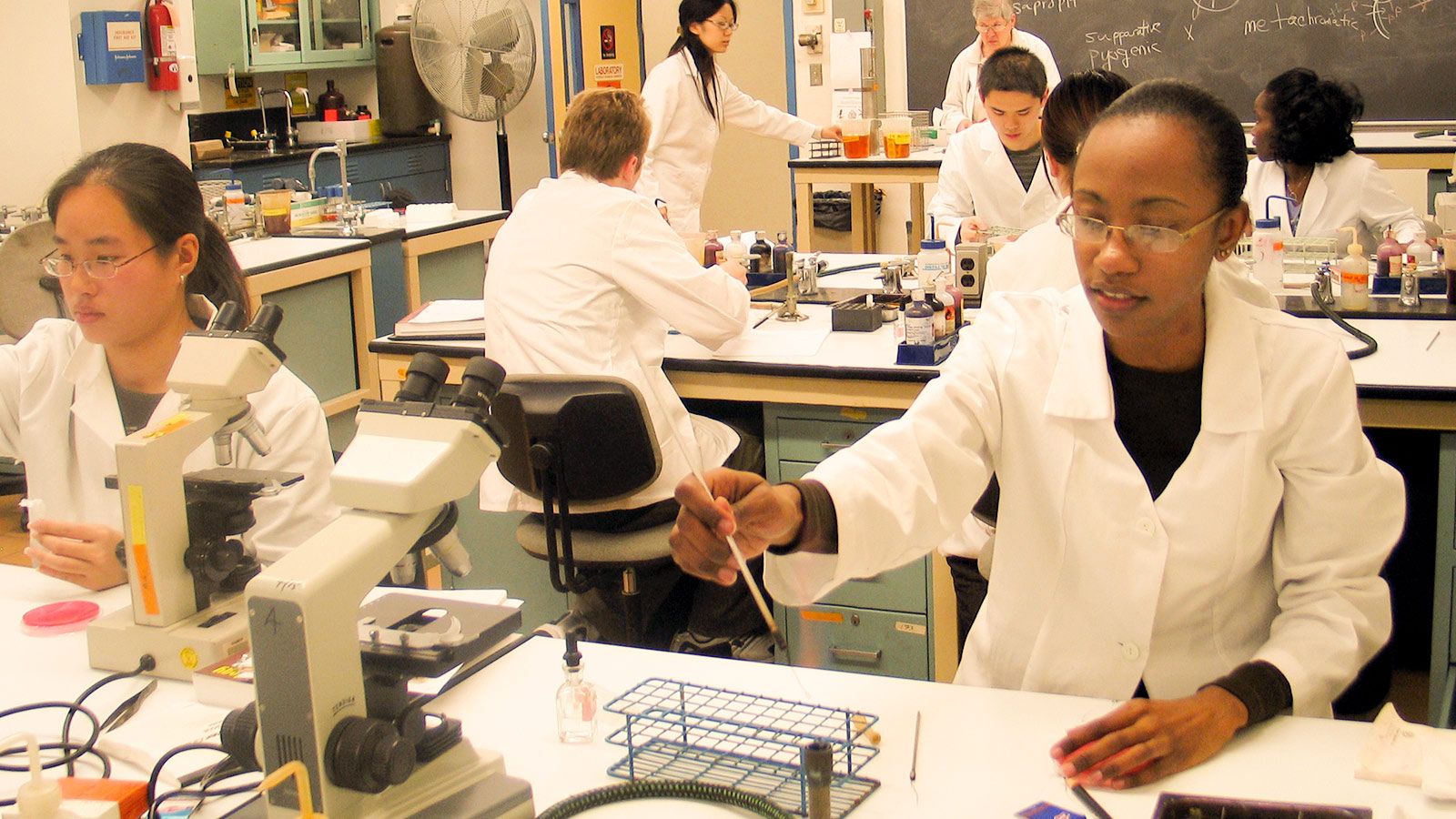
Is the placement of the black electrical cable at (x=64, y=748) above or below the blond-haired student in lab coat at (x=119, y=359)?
below

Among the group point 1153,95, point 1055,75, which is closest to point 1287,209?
point 1055,75

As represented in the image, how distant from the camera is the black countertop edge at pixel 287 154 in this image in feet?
20.7

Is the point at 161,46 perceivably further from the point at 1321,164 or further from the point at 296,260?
the point at 1321,164

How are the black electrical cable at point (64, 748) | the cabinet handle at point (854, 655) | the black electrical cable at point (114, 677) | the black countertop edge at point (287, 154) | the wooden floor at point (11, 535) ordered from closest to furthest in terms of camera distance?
the black electrical cable at point (64, 748) < the black electrical cable at point (114, 677) < the cabinet handle at point (854, 655) < the wooden floor at point (11, 535) < the black countertop edge at point (287, 154)

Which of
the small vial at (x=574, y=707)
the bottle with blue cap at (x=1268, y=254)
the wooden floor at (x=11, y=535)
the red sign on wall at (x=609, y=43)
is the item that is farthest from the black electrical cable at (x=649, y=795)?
the red sign on wall at (x=609, y=43)

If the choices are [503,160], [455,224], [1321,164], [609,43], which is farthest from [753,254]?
[503,160]

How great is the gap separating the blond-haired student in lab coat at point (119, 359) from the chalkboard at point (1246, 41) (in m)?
4.18

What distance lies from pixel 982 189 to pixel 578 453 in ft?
6.77

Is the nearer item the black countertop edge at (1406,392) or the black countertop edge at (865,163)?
the black countertop edge at (1406,392)

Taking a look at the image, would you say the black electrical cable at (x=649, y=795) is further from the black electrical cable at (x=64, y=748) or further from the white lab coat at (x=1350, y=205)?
the white lab coat at (x=1350, y=205)

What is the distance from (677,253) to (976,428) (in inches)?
54.3

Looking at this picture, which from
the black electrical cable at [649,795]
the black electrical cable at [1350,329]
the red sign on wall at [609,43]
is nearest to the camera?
the black electrical cable at [649,795]

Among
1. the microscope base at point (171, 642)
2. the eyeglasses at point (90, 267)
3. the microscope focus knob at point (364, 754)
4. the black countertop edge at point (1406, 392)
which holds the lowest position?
the microscope base at point (171, 642)

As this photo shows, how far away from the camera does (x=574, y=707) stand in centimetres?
145
